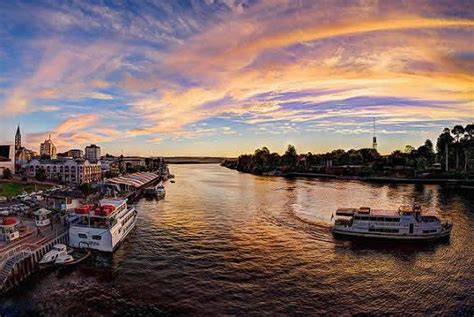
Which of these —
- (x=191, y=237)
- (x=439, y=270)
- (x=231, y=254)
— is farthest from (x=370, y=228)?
(x=191, y=237)

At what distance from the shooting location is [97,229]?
153 ft

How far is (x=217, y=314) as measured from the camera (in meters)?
30.9

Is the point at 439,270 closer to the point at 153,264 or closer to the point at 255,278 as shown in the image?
the point at 255,278

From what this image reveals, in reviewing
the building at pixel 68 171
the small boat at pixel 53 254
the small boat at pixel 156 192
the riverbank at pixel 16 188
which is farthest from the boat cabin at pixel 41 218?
→ the building at pixel 68 171

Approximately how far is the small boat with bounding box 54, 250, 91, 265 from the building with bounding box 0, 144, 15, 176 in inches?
3941

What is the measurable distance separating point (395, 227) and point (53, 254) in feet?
165

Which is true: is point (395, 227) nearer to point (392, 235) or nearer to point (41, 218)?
point (392, 235)

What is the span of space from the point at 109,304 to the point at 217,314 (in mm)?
10346

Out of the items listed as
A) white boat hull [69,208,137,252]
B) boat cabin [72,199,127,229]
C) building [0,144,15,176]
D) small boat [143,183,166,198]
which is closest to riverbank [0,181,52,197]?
small boat [143,183,166,198]

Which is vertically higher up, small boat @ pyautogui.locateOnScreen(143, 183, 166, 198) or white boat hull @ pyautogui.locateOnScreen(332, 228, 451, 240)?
small boat @ pyautogui.locateOnScreen(143, 183, 166, 198)

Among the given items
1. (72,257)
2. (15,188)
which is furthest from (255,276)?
(15,188)

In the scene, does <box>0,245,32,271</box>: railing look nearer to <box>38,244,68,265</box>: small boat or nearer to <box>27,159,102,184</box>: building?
<box>38,244,68,265</box>: small boat

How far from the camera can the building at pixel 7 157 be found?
12500cm

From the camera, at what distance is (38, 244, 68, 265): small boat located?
40066mm
